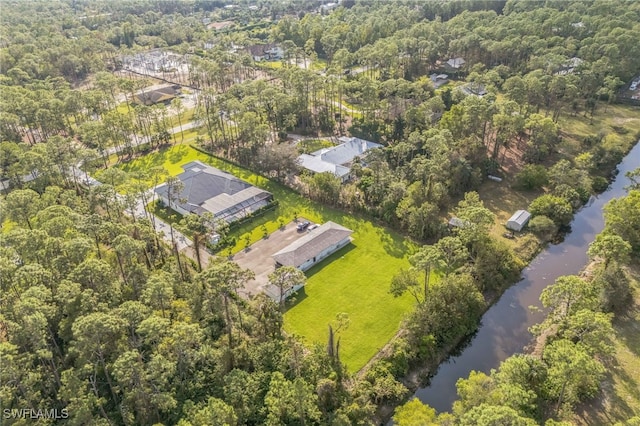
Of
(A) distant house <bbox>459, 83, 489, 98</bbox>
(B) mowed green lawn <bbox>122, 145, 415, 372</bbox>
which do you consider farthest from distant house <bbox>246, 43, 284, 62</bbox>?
(B) mowed green lawn <bbox>122, 145, 415, 372</bbox>

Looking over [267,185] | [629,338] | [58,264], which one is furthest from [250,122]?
[629,338]

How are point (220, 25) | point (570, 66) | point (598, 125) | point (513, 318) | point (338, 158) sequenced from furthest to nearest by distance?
point (220, 25), point (570, 66), point (598, 125), point (338, 158), point (513, 318)

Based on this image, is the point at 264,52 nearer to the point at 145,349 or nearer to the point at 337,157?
the point at 337,157

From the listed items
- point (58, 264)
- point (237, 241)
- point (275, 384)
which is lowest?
point (237, 241)

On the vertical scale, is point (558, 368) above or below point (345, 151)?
above

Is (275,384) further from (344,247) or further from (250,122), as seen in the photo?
(250,122)

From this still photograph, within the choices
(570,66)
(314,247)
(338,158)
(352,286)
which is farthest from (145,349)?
(570,66)
